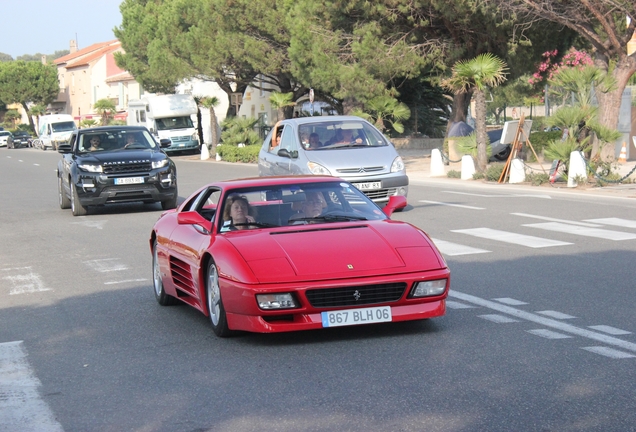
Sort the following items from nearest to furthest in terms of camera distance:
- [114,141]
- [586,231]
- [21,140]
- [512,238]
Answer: [512,238] → [586,231] → [114,141] → [21,140]

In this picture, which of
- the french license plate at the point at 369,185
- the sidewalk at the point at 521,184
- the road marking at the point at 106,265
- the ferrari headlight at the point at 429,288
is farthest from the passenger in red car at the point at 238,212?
the sidewalk at the point at 521,184

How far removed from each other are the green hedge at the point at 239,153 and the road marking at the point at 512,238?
28.6m

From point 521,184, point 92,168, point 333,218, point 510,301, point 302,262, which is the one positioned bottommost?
point 521,184

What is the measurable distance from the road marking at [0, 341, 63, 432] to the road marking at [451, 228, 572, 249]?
7.40 meters

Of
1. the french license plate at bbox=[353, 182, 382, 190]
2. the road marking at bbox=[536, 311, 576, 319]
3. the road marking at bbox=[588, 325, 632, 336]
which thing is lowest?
the road marking at bbox=[536, 311, 576, 319]

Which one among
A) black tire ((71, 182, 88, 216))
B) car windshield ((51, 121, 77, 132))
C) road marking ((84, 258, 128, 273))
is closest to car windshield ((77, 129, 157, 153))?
black tire ((71, 182, 88, 216))

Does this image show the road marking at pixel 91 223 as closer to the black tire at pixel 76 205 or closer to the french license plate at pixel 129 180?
the black tire at pixel 76 205

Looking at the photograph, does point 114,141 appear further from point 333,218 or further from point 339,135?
point 333,218

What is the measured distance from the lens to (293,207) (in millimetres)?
8227

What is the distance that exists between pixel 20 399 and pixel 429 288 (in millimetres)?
3011

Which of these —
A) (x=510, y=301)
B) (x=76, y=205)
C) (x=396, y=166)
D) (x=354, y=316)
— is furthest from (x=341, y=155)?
(x=354, y=316)

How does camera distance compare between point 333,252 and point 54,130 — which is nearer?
point 333,252

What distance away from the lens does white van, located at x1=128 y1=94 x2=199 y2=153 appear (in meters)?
56.1

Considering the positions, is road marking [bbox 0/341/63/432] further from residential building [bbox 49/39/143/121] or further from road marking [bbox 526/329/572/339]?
residential building [bbox 49/39/143/121]
